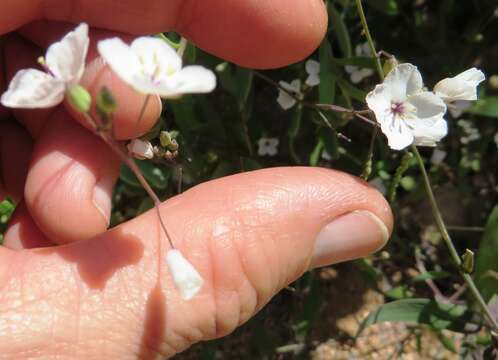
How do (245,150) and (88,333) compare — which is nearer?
(88,333)

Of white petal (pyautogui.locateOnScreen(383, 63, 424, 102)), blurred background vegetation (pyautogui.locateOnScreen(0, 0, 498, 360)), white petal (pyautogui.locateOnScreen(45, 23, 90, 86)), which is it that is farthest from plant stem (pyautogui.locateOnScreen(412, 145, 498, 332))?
white petal (pyautogui.locateOnScreen(45, 23, 90, 86))

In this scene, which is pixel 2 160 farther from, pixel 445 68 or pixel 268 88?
pixel 445 68

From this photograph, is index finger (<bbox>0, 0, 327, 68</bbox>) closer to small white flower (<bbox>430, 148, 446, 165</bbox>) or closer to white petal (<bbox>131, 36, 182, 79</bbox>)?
white petal (<bbox>131, 36, 182, 79</bbox>)

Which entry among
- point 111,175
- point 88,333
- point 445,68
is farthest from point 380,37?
point 88,333

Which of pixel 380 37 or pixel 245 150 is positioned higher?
pixel 380 37

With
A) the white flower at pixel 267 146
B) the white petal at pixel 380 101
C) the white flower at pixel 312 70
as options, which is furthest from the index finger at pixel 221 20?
the white flower at pixel 267 146

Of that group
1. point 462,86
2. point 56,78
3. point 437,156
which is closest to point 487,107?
point 437,156

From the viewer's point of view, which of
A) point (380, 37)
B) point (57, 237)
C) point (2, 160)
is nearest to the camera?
point (57, 237)
